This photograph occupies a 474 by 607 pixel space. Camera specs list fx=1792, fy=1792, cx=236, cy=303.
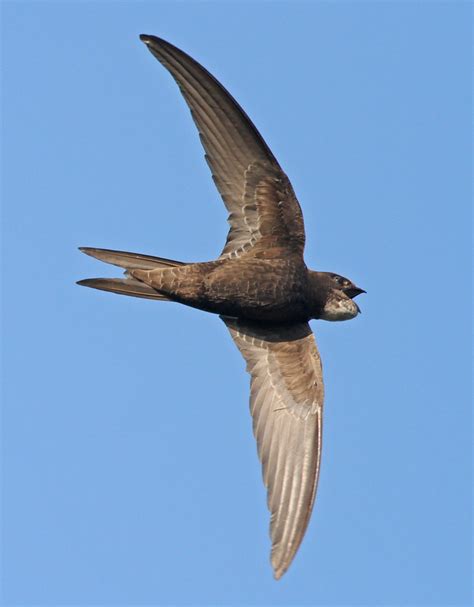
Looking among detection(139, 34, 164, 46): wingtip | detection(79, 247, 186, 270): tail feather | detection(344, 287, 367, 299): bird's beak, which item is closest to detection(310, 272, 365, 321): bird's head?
detection(344, 287, 367, 299): bird's beak

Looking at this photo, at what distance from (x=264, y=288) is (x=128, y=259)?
4.11 ft

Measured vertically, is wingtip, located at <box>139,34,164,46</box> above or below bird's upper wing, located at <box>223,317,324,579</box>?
above

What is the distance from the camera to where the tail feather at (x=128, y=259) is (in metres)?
15.9

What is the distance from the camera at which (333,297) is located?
1673 cm

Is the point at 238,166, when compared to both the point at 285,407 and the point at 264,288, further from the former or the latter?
the point at 285,407

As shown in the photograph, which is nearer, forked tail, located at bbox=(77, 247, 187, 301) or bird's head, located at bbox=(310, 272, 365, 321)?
forked tail, located at bbox=(77, 247, 187, 301)

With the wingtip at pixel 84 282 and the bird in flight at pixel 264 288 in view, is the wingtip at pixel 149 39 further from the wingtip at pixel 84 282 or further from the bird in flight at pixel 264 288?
the wingtip at pixel 84 282

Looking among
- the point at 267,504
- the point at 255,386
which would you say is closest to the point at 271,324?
the point at 255,386

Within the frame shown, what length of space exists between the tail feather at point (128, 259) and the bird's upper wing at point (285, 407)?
1.07 m

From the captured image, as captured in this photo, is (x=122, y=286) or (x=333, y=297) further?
(x=333, y=297)

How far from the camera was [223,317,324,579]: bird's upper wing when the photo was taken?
15.9 metres

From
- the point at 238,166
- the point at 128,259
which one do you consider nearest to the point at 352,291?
the point at 238,166

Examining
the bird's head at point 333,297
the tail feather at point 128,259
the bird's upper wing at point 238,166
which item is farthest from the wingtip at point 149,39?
the bird's head at point 333,297

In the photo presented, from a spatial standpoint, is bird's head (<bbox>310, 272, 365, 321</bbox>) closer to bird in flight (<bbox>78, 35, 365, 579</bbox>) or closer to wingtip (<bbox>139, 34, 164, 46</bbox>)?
bird in flight (<bbox>78, 35, 365, 579</bbox>)
